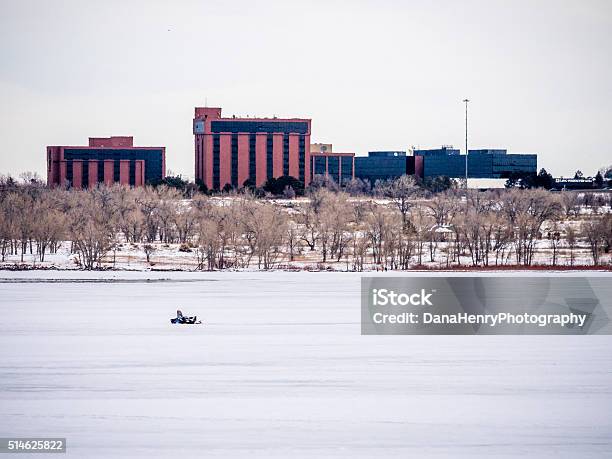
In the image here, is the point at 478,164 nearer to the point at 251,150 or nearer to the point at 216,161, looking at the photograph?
the point at 251,150

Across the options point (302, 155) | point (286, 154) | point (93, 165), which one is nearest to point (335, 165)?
point (302, 155)

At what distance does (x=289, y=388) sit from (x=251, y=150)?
10670cm

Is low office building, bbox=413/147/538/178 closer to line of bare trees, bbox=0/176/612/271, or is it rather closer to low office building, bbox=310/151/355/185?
low office building, bbox=310/151/355/185

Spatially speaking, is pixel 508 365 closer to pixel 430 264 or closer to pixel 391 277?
pixel 391 277

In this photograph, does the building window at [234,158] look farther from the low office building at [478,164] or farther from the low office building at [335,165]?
the low office building at [478,164]

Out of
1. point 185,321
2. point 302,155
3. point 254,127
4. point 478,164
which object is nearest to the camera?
point 185,321

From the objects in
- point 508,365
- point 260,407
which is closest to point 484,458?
point 260,407

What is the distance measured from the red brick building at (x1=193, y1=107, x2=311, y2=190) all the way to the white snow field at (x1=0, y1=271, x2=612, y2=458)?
9546 centimetres

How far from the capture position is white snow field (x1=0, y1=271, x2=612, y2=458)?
1312cm

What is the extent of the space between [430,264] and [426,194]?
47412mm

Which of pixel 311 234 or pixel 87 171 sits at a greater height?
pixel 87 171

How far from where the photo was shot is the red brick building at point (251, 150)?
4759 inches

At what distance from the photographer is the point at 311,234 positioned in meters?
58.5

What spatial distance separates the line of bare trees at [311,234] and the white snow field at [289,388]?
2265cm
